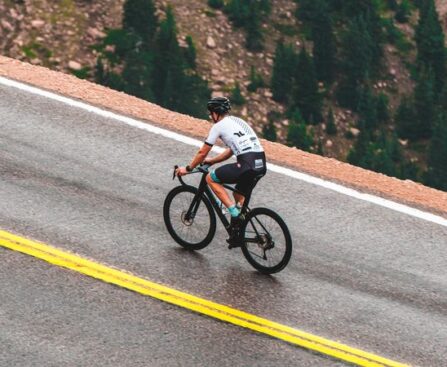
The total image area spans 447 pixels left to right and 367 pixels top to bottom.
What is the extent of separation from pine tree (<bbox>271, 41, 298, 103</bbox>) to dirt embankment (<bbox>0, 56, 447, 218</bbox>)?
10984 centimetres

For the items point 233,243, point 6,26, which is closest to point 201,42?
point 6,26

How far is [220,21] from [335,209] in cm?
11911

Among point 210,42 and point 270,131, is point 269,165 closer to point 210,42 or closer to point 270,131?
point 270,131

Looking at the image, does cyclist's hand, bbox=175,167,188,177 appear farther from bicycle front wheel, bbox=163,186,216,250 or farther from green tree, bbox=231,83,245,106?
green tree, bbox=231,83,245,106

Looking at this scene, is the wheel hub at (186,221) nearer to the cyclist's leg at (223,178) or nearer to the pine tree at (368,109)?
the cyclist's leg at (223,178)

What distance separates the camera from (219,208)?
28.1 feet

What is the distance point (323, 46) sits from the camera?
13188 centimetres

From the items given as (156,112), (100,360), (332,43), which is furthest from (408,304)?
(332,43)

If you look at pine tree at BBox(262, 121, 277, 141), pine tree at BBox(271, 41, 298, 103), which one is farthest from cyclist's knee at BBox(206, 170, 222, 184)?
pine tree at BBox(271, 41, 298, 103)

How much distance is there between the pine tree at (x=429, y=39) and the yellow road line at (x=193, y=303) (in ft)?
422

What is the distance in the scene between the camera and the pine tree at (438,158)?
362 ft

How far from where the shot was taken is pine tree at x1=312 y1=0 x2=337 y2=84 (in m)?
132

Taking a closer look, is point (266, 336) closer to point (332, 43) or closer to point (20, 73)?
point (20, 73)

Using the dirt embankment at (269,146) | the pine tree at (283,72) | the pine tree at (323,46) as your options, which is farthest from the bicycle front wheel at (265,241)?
the pine tree at (323,46)
